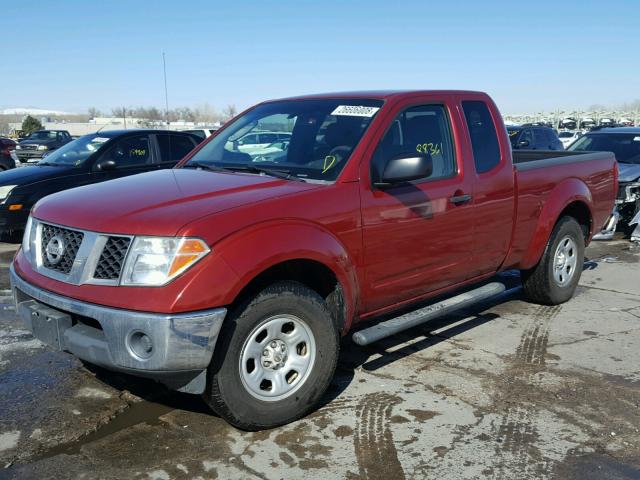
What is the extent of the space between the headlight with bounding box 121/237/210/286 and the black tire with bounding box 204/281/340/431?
0.40m

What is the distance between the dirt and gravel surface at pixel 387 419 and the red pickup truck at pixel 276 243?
0.33 metres

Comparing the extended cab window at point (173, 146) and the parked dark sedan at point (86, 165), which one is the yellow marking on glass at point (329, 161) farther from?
the extended cab window at point (173, 146)

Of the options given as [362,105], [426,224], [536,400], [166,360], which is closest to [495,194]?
[426,224]

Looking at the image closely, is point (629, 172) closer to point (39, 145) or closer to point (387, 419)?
point (387, 419)

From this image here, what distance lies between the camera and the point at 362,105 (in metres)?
4.50

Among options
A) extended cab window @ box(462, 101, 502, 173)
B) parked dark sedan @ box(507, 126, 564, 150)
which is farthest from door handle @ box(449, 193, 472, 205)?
parked dark sedan @ box(507, 126, 564, 150)

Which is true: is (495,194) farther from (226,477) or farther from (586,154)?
(226,477)

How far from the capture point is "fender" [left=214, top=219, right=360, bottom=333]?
10.8 feet

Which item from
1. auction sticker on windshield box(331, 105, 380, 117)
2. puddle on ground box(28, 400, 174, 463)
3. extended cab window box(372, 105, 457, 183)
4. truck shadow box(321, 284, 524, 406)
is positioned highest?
auction sticker on windshield box(331, 105, 380, 117)

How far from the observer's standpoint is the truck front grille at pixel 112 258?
3.26 metres

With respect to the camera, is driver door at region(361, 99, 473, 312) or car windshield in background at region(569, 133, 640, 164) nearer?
driver door at region(361, 99, 473, 312)

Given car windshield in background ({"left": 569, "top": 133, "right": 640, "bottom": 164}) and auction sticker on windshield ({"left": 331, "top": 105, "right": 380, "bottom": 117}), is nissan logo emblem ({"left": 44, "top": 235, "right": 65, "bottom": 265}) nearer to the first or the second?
auction sticker on windshield ({"left": 331, "top": 105, "right": 380, "bottom": 117})

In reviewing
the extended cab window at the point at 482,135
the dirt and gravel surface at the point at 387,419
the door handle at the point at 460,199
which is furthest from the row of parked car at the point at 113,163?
the door handle at the point at 460,199

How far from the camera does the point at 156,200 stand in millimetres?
3561
